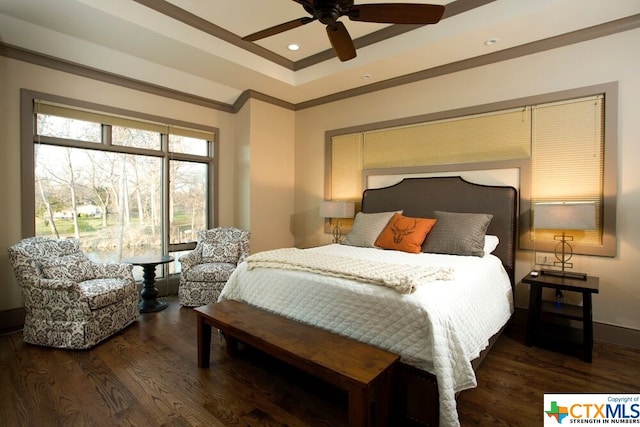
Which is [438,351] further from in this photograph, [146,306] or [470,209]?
[146,306]

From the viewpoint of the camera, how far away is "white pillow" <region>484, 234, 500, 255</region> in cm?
297

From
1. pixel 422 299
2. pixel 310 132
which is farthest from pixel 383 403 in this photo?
pixel 310 132

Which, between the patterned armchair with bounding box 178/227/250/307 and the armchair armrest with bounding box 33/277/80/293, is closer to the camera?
the armchair armrest with bounding box 33/277/80/293

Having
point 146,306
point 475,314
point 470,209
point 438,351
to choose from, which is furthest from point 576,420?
point 146,306

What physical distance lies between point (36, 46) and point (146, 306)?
2838mm

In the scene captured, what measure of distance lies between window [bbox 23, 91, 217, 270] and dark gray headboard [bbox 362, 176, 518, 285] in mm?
2484

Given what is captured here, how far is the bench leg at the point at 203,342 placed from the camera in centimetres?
236

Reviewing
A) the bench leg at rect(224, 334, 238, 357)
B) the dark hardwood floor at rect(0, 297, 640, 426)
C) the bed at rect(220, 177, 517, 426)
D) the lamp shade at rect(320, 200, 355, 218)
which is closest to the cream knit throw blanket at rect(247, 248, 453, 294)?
the bed at rect(220, 177, 517, 426)

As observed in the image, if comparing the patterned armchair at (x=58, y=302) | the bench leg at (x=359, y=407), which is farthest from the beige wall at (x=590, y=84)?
the patterned armchair at (x=58, y=302)

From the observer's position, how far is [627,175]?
2723 mm

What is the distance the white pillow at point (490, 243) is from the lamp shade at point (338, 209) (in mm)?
1714

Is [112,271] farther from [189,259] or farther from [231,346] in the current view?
[231,346]

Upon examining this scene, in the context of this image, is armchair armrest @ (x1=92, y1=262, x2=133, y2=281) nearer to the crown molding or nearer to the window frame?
the window frame

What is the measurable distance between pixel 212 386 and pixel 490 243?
8.70 feet
